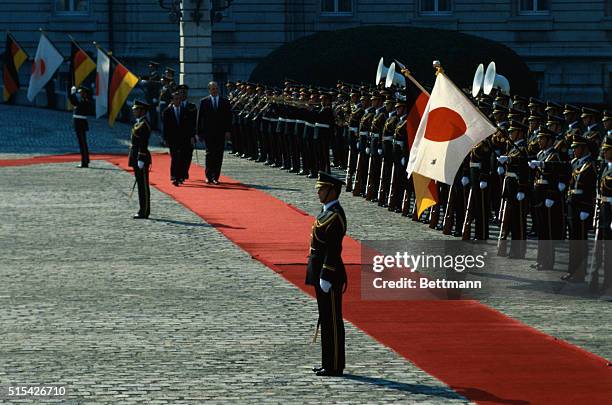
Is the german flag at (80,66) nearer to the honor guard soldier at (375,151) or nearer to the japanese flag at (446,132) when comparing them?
the honor guard soldier at (375,151)

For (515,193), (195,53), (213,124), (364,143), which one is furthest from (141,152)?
(195,53)

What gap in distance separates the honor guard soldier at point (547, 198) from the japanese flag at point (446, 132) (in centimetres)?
233

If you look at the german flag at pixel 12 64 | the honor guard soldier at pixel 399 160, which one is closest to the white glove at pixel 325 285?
the honor guard soldier at pixel 399 160

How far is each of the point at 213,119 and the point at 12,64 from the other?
790 inches

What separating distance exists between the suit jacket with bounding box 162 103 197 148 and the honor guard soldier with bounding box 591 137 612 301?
12193 millimetres

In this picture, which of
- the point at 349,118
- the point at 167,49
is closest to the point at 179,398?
the point at 349,118

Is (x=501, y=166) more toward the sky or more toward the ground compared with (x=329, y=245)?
more toward the sky

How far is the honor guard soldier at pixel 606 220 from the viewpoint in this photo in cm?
1711

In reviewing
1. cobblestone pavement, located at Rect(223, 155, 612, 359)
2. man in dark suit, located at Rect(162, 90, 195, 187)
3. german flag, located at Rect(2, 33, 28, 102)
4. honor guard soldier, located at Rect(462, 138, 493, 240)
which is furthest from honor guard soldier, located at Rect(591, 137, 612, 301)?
german flag, located at Rect(2, 33, 28, 102)

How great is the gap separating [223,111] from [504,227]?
10606 millimetres

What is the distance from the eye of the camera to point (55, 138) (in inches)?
1612

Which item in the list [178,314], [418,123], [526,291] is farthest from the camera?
[418,123]

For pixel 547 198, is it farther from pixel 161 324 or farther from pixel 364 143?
pixel 364 143

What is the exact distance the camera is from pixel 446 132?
16.8 meters
